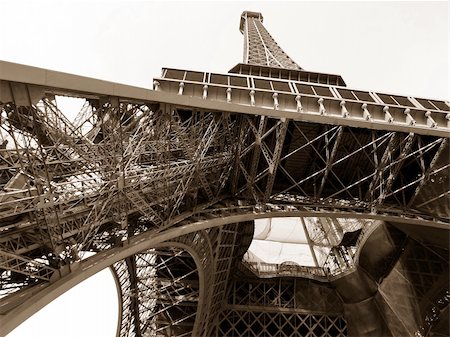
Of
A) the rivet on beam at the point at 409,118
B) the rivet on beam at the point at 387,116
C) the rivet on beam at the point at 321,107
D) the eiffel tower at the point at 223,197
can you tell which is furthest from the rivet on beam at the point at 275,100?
the rivet on beam at the point at 409,118

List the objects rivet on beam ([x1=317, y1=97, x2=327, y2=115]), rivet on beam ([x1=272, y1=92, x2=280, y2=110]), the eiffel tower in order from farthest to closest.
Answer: rivet on beam ([x1=317, y1=97, x2=327, y2=115]), rivet on beam ([x1=272, y1=92, x2=280, y2=110]), the eiffel tower

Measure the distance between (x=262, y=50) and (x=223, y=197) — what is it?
24.7 meters

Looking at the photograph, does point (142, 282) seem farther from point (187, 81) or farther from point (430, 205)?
point (430, 205)

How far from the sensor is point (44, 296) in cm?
478

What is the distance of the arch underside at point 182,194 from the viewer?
527 cm

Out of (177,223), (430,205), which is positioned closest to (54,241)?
(177,223)

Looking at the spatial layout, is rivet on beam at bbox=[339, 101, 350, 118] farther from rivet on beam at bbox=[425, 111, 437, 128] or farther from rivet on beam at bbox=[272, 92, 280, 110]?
rivet on beam at bbox=[425, 111, 437, 128]

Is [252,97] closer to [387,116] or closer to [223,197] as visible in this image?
[223,197]

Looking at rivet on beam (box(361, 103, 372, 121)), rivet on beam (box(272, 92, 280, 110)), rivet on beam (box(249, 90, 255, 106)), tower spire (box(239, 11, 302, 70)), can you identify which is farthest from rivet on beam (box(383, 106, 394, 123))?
tower spire (box(239, 11, 302, 70))

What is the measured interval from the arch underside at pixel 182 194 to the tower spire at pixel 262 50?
16.4 m

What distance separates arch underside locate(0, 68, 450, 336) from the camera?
207 inches

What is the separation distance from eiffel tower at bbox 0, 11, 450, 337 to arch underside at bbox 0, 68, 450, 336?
0.05m

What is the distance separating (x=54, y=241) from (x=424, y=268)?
1788cm

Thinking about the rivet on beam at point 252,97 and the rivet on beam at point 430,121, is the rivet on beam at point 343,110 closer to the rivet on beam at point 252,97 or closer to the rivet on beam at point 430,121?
the rivet on beam at point 430,121
